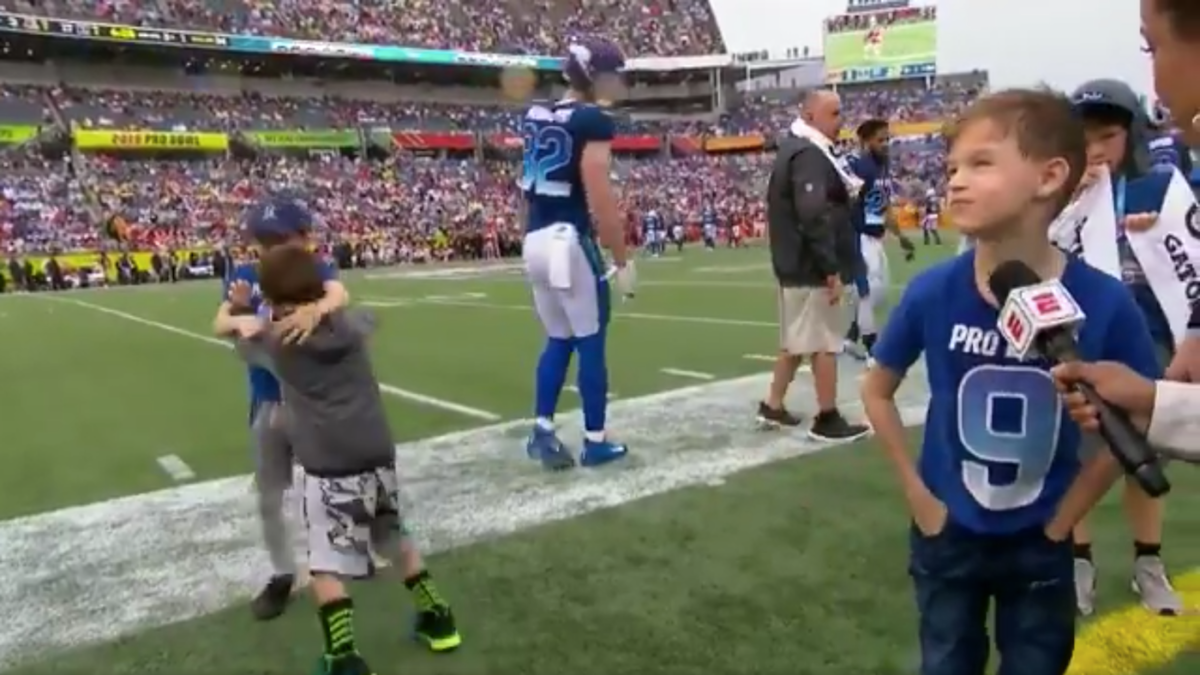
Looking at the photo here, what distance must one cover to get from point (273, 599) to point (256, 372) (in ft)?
2.61

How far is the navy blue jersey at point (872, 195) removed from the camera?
28.1ft

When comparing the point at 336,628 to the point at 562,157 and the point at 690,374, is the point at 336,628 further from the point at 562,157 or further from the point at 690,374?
the point at 690,374

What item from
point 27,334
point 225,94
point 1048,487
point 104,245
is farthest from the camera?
point 225,94

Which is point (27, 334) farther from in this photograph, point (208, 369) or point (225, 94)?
point (225, 94)

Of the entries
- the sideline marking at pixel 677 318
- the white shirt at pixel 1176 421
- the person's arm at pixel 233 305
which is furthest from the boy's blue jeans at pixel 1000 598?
the sideline marking at pixel 677 318

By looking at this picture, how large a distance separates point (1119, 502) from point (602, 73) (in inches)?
121

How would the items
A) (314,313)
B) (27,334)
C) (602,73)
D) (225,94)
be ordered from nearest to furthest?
(314,313) → (602,73) → (27,334) → (225,94)

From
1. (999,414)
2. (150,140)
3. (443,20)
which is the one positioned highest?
(443,20)

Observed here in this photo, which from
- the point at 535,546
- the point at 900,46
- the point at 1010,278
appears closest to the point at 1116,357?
the point at 1010,278

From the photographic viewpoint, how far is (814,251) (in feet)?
20.0

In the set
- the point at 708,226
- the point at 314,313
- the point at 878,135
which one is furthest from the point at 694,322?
the point at 708,226

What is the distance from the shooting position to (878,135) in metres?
9.04

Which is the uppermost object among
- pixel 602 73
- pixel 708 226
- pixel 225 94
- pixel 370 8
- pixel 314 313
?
pixel 370 8

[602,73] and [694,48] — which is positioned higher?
[694,48]
